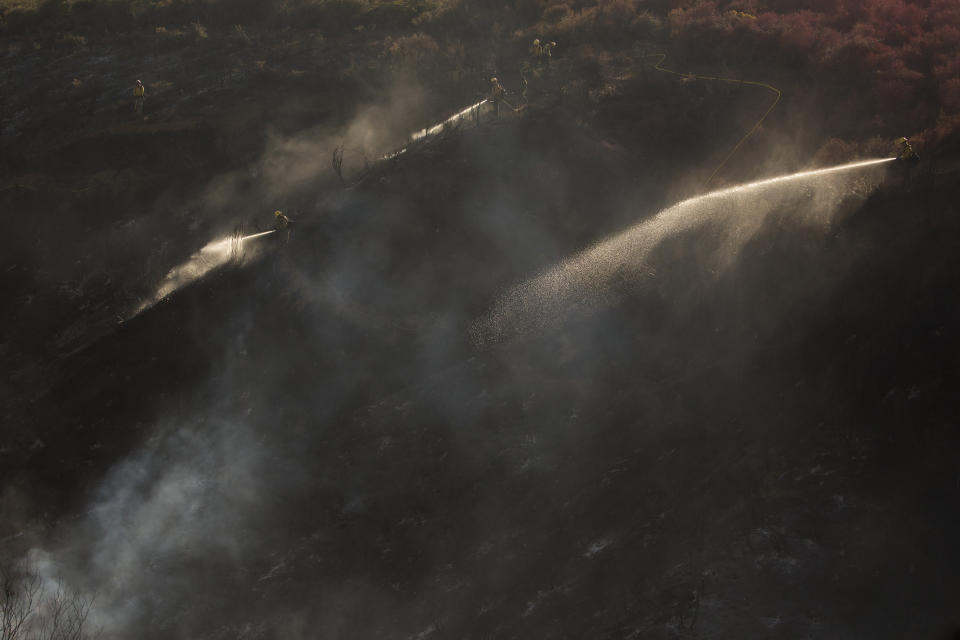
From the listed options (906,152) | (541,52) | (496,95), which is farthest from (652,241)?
(541,52)

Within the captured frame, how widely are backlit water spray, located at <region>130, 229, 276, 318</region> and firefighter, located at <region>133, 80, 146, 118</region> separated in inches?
320

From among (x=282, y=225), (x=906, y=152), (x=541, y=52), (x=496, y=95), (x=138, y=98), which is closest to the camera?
(x=906, y=152)

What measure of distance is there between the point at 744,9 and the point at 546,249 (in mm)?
14928

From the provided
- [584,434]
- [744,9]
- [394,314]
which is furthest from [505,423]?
Result: [744,9]

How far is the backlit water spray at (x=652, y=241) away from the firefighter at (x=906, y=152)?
46 cm

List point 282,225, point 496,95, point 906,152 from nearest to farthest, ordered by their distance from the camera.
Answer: point 906,152, point 282,225, point 496,95

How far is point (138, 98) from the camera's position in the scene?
86.2ft

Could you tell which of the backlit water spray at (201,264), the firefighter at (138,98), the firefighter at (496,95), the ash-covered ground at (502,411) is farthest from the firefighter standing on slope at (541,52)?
the firefighter at (138,98)

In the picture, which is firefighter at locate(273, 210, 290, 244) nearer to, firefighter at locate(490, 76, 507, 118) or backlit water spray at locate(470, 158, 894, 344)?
backlit water spray at locate(470, 158, 894, 344)

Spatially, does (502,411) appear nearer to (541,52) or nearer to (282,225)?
(282,225)

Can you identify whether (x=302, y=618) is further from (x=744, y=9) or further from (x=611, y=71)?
(x=744, y=9)

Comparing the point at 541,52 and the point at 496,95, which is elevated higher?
the point at 541,52

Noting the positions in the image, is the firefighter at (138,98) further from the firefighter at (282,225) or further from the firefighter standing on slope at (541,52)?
the firefighter standing on slope at (541,52)

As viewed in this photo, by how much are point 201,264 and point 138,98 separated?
9.51 m
